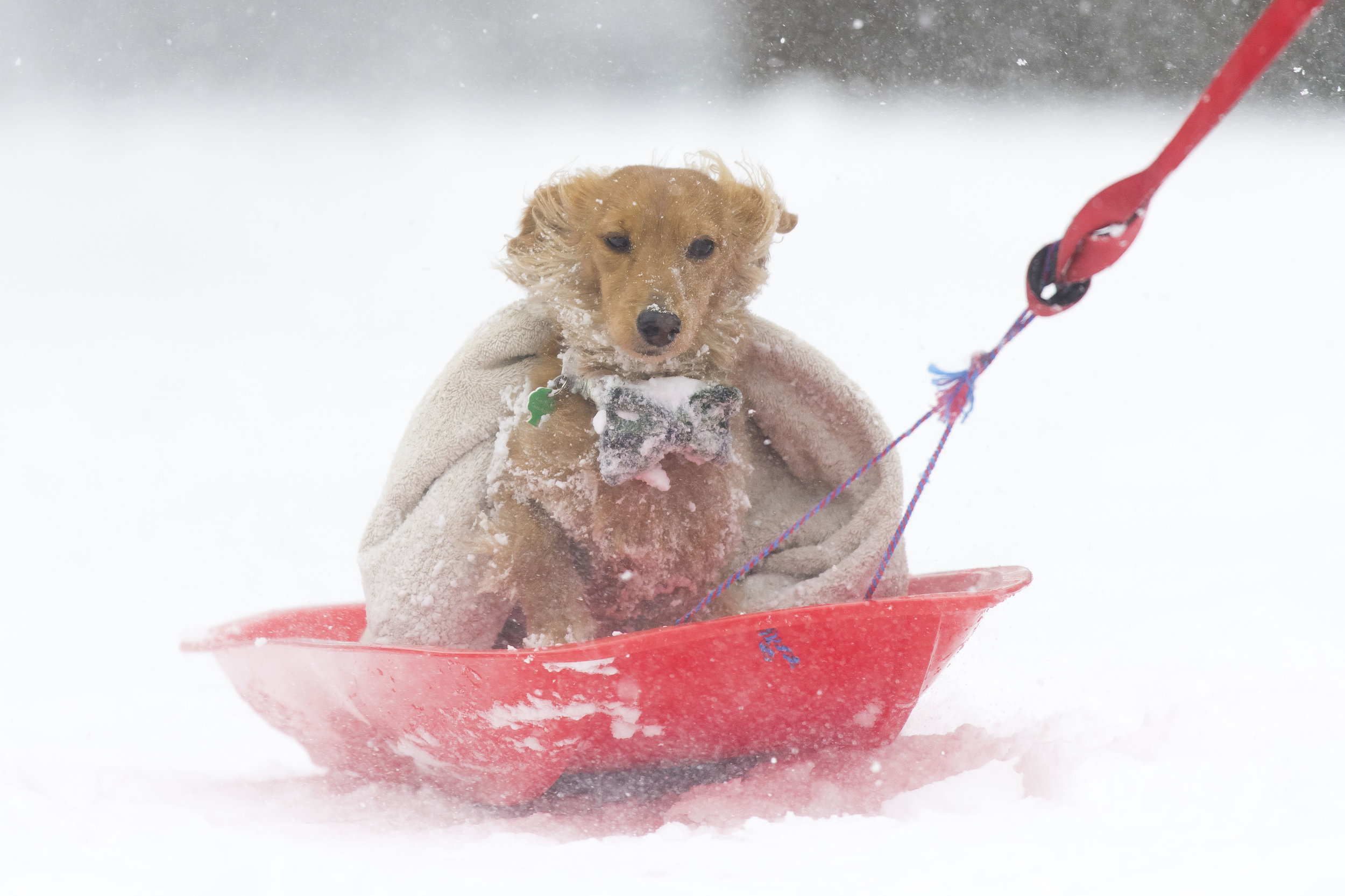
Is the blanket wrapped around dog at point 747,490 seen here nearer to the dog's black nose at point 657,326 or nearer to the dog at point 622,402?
the dog at point 622,402

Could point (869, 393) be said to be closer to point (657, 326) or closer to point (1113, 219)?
point (657, 326)

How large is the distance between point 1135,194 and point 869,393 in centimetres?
185

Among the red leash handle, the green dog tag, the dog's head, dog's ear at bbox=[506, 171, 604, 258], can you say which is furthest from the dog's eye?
the red leash handle

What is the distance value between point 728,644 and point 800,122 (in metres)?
3.07

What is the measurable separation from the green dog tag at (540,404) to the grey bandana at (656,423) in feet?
0.13

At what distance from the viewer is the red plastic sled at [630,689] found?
1034 millimetres

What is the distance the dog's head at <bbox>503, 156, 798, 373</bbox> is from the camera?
1.07m

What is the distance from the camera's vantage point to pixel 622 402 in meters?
1.10

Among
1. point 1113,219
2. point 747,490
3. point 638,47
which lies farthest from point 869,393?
point 638,47

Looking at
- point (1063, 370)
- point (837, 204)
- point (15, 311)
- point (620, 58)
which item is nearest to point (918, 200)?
point (837, 204)

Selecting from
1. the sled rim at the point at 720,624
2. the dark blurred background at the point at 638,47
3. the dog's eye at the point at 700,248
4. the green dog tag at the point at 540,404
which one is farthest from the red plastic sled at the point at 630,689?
the dark blurred background at the point at 638,47

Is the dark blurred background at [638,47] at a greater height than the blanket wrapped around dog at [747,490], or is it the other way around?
the dark blurred background at [638,47]

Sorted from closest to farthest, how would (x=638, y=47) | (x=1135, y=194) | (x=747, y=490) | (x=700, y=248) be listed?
(x=1135, y=194), (x=700, y=248), (x=747, y=490), (x=638, y=47)

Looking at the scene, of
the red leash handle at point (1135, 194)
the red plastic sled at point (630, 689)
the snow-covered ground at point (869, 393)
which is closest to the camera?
the red leash handle at point (1135, 194)
